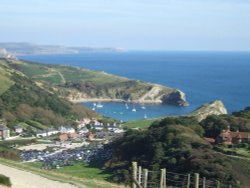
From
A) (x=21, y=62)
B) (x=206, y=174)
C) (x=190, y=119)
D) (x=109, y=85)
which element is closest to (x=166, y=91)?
(x=109, y=85)

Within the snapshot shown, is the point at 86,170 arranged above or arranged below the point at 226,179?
below

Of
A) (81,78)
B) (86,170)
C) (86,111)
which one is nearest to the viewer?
(86,170)

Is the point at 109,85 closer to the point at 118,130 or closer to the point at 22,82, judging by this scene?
the point at 22,82

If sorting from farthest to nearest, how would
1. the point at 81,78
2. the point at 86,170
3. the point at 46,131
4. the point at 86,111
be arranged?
the point at 81,78
the point at 86,111
the point at 46,131
the point at 86,170

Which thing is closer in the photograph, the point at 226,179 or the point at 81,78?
the point at 226,179

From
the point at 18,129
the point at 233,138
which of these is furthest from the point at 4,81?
the point at 233,138

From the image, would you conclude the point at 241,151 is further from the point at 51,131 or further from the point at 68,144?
the point at 51,131
